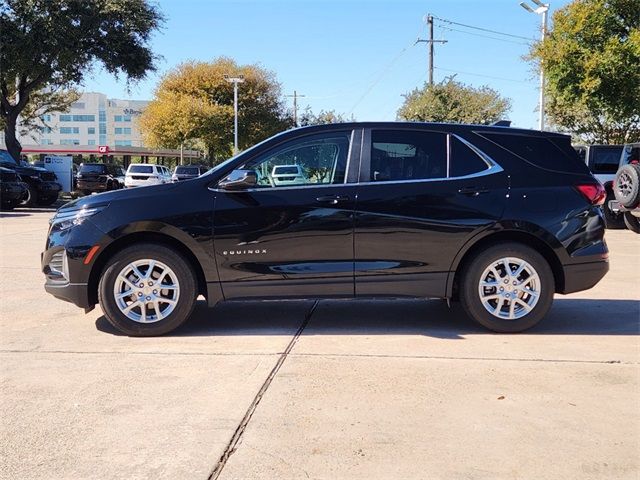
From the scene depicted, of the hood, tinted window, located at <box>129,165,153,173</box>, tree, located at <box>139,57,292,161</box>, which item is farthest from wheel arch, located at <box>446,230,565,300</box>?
tree, located at <box>139,57,292,161</box>

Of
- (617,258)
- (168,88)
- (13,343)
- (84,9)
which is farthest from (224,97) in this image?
(13,343)

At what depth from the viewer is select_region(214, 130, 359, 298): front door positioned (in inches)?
212

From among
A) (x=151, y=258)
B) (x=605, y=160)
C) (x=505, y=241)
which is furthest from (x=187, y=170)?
(x=505, y=241)

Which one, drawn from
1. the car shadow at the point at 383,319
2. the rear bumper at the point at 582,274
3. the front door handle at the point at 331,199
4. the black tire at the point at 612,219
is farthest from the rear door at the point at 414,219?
the black tire at the point at 612,219

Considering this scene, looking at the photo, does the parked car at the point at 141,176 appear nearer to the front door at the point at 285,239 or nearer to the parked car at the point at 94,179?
the parked car at the point at 94,179

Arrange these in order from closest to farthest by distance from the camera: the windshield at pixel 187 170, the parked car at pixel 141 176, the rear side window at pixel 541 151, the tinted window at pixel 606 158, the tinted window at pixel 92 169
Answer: the rear side window at pixel 541 151, the tinted window at pixel 606 158, the tinted window at pixel 92 169, the parked car at pixel 141 176, the windshield at pixel 187 170

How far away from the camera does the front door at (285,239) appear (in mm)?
5383

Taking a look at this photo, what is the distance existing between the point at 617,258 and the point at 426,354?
6578mm

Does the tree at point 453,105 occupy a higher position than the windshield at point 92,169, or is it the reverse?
the tree at point 453,105

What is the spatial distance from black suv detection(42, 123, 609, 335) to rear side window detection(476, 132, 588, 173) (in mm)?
20

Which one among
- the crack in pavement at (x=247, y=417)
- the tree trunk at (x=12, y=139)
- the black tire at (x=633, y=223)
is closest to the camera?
the crack in pavement at (x=247, y=417)

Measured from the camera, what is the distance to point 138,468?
10.6 ft

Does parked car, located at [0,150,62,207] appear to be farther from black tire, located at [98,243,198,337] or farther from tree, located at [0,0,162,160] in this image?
black tire, located at [98,243,198,337]

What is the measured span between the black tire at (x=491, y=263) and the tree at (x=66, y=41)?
23956mm
